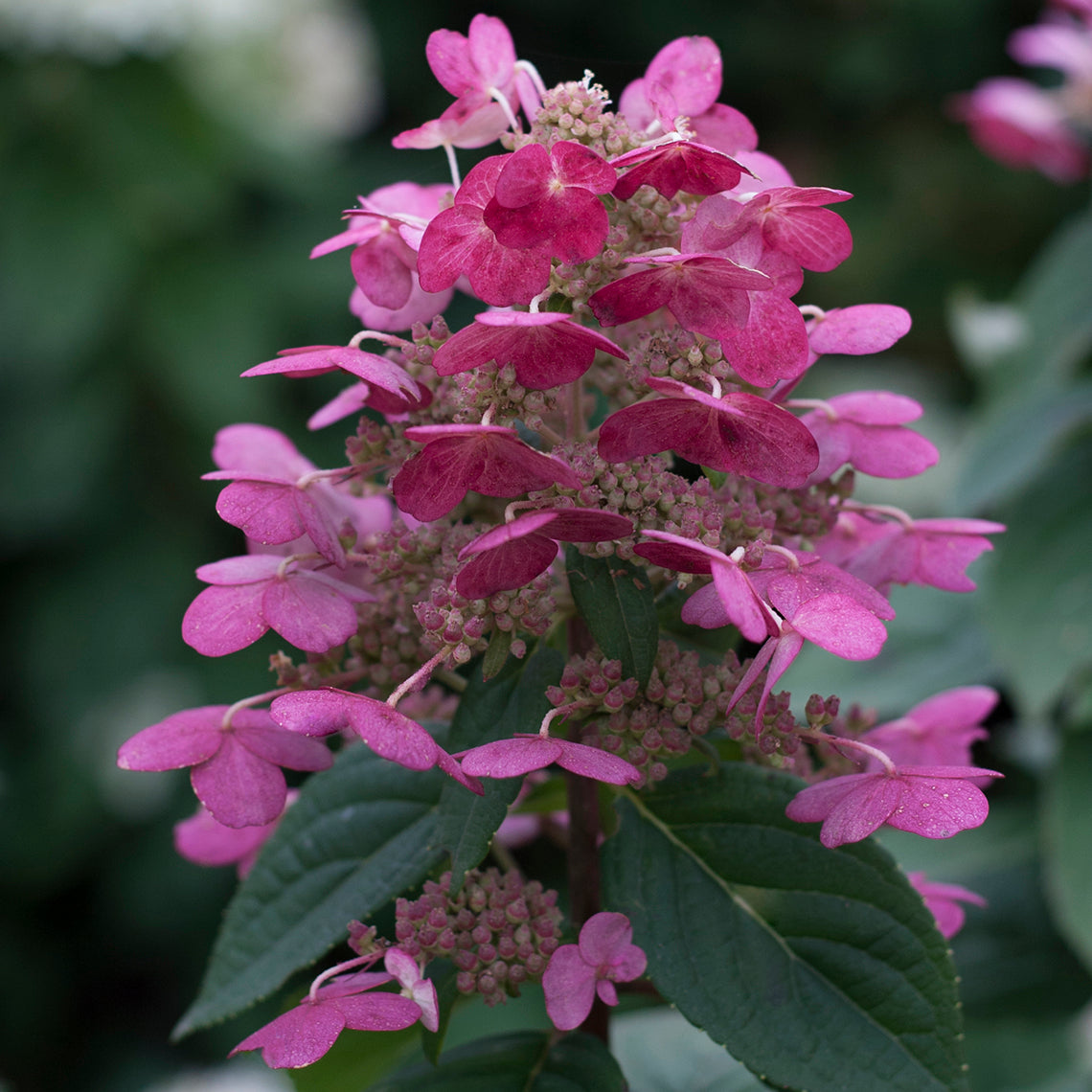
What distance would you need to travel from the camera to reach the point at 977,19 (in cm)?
337

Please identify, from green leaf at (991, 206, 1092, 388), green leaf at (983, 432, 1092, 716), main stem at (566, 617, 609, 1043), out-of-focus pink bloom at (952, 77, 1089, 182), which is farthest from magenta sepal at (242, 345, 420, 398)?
out-of-focus pink bloom at (952, 77, 1089, 182)

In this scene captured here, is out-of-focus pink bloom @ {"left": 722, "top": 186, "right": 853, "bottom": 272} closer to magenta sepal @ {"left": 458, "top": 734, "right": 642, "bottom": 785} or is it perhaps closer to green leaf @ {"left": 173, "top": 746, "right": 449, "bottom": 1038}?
magenta sepal @ {"left": 458, "top": 734, "right": 642, "bottom": 785}

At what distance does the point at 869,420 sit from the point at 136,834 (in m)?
2.19

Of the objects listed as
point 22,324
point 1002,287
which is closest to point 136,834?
point 22,324

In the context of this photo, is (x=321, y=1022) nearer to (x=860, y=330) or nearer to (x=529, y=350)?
(x=529, y=350)

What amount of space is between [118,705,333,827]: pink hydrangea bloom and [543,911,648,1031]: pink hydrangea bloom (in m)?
0.16

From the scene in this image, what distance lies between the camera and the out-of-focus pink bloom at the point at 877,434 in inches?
24.2

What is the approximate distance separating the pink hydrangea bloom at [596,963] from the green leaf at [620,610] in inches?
4.6

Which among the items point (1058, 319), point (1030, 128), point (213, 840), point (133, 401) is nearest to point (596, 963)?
point (213, 840)

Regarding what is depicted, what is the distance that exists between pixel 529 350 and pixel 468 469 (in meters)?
0.06

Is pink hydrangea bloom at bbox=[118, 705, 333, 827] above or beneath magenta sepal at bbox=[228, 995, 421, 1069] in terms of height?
above

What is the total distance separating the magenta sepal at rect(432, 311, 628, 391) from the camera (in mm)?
468

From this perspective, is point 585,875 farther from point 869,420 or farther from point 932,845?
point 932,845

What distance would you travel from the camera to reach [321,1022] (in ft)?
1.61
